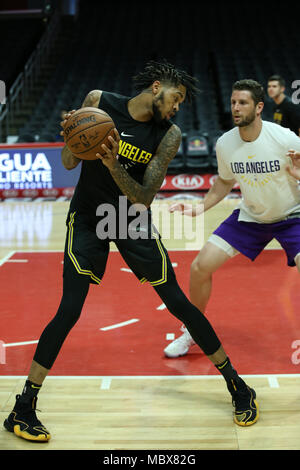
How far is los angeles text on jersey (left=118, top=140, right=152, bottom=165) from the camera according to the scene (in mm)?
3000

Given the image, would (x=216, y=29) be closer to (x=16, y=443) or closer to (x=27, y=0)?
(x=27, y=0)

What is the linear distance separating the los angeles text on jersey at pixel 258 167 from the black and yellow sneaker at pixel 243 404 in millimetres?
1287

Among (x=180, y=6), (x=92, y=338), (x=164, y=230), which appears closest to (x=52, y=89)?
(x=180, y=6)

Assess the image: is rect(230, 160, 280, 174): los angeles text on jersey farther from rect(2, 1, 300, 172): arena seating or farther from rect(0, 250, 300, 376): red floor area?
rect(2, 1, 300, 172): arena seating

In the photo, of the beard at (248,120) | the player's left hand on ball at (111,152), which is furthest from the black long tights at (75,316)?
the beard at (248,120)

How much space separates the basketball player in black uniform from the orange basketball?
0.15 metres

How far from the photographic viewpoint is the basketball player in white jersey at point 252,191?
11.9 feet

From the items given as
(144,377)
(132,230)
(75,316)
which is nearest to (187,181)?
(144,377)

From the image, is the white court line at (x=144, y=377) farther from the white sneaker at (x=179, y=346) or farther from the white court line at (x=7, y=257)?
the white court line at (x=7, y=257)

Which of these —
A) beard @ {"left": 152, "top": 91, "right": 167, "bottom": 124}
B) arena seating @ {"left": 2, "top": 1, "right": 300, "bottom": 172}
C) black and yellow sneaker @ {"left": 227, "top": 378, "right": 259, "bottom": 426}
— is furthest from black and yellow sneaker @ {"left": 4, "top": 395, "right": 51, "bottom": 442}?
arena seating @ {"left": 2, "top": 1, "right": 300, "bottom": 172}

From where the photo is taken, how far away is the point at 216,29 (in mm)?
18891

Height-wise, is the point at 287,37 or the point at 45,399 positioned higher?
the point at 287,37

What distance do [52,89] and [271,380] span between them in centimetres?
1370

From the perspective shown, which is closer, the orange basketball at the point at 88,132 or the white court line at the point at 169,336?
the orange basketball at the point at 88,132
